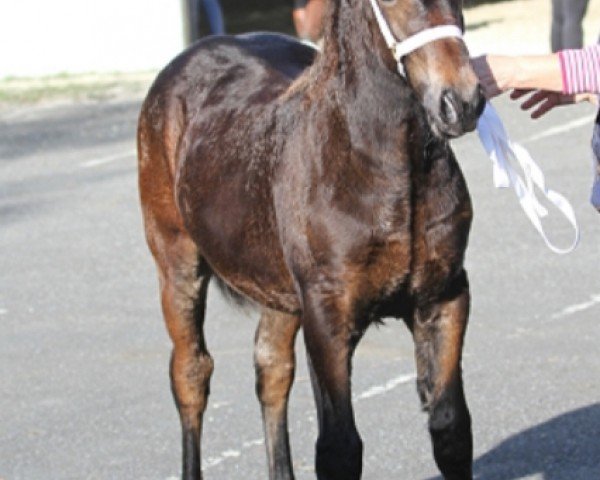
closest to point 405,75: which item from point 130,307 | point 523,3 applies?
point 130,307

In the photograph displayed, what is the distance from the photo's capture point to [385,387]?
8117 millimetres

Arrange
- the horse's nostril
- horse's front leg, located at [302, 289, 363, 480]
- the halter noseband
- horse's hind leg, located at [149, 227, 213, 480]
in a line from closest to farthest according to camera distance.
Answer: the horse's nostril → the halter noseband → horse's front leg, located at [302, 289, 363, 480] → horse's hind leg, located at [149, 227, 213, 480]

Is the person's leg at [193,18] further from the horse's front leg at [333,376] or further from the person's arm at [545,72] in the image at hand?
the person's arm at [545,72]

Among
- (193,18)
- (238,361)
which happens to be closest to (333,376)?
(238,361)

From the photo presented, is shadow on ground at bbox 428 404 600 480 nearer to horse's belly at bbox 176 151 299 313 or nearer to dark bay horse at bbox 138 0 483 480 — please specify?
dark bay horse at bbox 138 0 483 480

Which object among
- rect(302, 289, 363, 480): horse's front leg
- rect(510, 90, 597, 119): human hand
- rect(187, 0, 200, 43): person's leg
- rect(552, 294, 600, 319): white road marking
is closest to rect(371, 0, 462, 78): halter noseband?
rect(510, 90, 597, 119): human hand

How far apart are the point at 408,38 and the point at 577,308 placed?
4.46m

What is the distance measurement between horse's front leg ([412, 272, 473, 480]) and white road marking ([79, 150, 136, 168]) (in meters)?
9.56

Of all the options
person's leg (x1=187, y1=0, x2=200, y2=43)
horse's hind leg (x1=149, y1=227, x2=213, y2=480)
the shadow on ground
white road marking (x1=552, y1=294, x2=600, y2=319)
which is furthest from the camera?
person's leg (x1=187, y1=0, x2=200, y2=43)

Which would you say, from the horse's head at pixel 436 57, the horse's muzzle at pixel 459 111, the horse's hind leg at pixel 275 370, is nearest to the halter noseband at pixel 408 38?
the horse's head at pixel 436 57

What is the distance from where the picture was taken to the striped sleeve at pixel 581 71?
5.24 m

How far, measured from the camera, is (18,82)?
66.3ft

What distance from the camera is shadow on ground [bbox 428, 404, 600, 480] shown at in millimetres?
6742

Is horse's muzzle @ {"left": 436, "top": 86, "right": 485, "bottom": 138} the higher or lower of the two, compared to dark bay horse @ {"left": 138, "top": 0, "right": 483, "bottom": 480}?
higher
